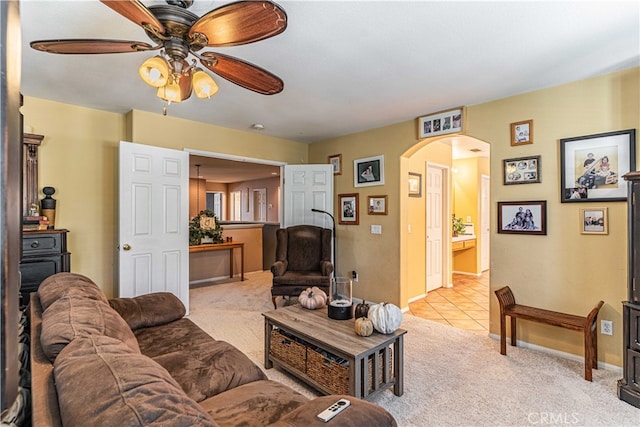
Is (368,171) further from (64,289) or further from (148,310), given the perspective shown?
(64,289)

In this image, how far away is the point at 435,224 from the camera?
5.04 metres

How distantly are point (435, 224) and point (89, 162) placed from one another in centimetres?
473

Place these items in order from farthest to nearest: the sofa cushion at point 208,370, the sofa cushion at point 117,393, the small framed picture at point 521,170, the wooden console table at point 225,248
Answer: the wooden console table at point 225,248 → the small framed picture at point 521,170 → the sofa cushion at point 208,370 → the sofa cushion at point 117,393

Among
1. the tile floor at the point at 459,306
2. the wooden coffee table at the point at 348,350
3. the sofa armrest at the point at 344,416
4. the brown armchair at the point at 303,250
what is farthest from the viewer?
the brown armchair at the point at 303,250

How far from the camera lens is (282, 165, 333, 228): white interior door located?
15.4ft

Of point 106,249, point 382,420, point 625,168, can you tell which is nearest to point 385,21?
point 382,420

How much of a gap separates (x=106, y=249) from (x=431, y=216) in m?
4.43

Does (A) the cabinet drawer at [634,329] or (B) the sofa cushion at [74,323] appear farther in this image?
(A) the cabinet drawer at [634,329]

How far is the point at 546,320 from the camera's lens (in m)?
2.57

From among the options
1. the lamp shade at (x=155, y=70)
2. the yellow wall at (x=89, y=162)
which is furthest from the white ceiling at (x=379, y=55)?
the lamp shade at (x=155, y=70)

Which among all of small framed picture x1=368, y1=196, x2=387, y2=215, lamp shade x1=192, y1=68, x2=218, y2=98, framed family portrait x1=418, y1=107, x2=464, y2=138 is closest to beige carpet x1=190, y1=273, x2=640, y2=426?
small framed picture x1=368, y1=196, x2=387, y2=215

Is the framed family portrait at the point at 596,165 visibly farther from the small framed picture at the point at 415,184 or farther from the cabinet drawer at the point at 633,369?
the small framed picture at the point at 415,184

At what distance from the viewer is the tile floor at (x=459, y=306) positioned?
360cm

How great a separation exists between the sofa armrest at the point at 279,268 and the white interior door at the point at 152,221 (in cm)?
104
